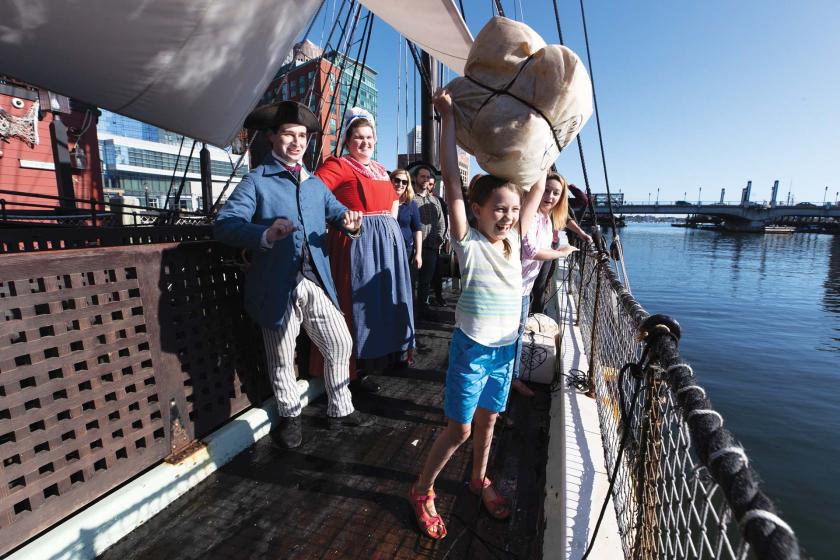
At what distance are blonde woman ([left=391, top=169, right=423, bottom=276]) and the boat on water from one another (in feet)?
6.10

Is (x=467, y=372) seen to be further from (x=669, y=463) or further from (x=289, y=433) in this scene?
(x=289, y=433)

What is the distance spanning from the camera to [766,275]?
2378 centimetres

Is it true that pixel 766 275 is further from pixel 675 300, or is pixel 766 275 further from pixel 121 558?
pixel 121 558

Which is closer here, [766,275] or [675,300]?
[675,300]

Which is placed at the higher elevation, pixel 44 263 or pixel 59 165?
pixel 59 165

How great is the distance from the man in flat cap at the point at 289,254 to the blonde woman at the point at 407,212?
167 centimetres

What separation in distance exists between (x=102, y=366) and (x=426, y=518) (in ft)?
5.33

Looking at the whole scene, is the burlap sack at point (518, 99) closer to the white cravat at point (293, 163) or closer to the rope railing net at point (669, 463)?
the rope railing net at point (669, 463)

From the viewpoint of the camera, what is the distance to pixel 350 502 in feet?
6.89

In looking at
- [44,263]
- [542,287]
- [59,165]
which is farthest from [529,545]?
[59,165]

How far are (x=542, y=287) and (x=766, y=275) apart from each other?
2651 cm

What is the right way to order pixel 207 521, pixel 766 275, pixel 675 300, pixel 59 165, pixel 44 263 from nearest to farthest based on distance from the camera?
1. pixel 44 263
2. pixel 207 521
3. pixel 59 165
4. pixel 675 300
5. pixel 766 275

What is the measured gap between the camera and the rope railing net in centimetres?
70

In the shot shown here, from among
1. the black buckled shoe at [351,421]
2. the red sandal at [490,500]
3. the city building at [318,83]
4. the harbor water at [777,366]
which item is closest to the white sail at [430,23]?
the city building at [318,83]
